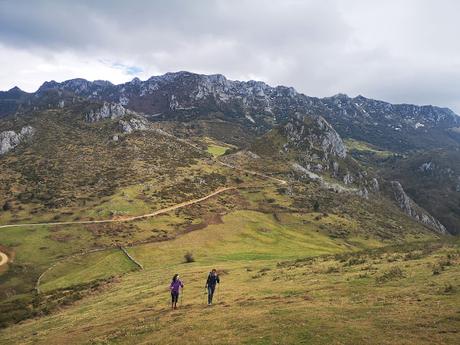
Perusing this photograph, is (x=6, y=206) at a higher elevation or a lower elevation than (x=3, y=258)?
higher

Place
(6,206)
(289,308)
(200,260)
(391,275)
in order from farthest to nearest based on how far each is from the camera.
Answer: (6,206) < (200,260) < (391,275) < (289,308)

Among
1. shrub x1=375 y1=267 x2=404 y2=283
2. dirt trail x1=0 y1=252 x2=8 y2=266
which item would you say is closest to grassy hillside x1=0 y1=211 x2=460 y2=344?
shrub x1=375 y1=267 x2=404 y2=283

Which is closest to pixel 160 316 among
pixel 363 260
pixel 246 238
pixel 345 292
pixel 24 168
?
pixel 345 292

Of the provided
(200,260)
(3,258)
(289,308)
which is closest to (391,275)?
(289,308)

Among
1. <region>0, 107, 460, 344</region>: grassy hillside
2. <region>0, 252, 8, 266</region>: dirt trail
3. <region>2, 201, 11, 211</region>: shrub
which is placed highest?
<region>2, 201, 11, 211</region>: shrub

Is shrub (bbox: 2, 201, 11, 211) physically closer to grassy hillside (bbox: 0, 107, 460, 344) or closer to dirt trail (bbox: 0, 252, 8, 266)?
grassy hillside (bbox: 0, 107, 460, 344)

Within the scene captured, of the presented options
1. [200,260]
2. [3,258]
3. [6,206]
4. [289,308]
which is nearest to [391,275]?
[289,308]

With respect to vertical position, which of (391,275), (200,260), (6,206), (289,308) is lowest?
(200,260)

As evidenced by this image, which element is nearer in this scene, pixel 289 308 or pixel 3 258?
pixel 289 308

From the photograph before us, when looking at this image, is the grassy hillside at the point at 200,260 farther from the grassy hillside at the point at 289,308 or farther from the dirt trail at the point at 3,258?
the dirt trail at the point at 3,258

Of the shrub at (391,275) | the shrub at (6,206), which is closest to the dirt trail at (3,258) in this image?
the shrub at (6,206)

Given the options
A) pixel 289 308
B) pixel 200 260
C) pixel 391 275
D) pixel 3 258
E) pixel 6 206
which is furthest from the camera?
pixel 6 206

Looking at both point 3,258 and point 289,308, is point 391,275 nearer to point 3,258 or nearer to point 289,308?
point 289,308

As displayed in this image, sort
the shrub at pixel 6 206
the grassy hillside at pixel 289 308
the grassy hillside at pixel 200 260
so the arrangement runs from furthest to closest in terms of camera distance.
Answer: the shrub at pixel 6 206
the grassy hillside at pixel 200 260
the grassy hillside at pixel 289 308
